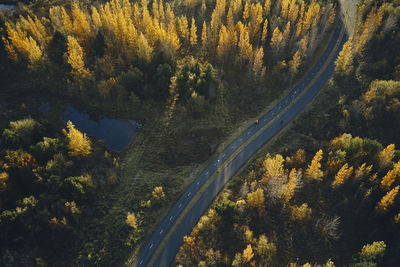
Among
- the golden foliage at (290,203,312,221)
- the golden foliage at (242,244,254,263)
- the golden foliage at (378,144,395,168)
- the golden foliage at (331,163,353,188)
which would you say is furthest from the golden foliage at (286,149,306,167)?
the golden foliage at (242,244,254,263)

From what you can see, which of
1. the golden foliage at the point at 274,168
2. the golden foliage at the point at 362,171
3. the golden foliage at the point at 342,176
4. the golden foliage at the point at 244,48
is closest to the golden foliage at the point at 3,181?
the golden foliage at the point at 274,168

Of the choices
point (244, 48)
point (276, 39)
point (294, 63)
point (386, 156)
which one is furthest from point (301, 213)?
point (276, 39)

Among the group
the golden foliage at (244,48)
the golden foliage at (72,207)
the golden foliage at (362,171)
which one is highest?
the golden foliage at (244,48)

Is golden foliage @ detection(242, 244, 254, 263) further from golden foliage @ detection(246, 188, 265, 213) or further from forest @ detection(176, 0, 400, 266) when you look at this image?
golden foliage @ detection(246, 188, 265, 213)

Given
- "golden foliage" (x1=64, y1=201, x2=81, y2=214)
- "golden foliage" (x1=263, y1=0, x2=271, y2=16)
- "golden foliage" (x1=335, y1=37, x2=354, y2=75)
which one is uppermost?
"golden foliage" (x1=263, y1=0, x2=271, y2=16)

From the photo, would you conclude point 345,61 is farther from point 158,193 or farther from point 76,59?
point 76,59

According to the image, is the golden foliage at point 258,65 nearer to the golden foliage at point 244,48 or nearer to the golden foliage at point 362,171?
the golden foliage at point 244,48

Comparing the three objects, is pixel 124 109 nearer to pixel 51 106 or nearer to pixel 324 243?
pixel 51 106
